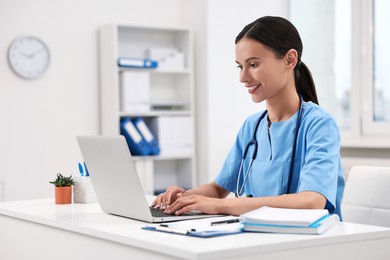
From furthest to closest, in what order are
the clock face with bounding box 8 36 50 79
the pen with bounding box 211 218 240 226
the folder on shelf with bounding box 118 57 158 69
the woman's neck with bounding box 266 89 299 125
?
1. the folder on shelf with bounding box 118 57 158 69
2. the clock face with bounding box 8 36 50 79
3. the woman's neck with bounding box 266 89 299 125
4. the pen with bounding box 211 218 240 226

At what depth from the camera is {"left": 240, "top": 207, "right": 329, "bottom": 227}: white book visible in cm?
159

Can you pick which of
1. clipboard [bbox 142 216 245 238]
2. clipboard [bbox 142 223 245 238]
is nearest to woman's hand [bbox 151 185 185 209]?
clipboard [bbox 142 216 245 238]

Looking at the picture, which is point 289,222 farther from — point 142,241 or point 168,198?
point 168,198

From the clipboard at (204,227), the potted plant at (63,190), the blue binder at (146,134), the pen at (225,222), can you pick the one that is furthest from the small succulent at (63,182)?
the blue binder at (146,134)

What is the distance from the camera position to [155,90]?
4938 millimetres

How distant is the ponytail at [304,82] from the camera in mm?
2291

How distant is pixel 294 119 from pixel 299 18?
306cm

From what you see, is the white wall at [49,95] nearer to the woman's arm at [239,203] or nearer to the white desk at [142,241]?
the white desk at [142,241]

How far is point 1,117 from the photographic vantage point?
4.32 meters

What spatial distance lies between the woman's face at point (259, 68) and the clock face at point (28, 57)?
2.57 m

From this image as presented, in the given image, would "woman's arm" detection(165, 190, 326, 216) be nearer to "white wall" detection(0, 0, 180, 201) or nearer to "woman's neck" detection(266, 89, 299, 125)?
"woman's neck" detection(266, 89, 299, 125)

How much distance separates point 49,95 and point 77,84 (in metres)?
0.23

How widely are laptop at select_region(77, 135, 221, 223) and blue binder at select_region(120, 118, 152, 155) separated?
2.44 m

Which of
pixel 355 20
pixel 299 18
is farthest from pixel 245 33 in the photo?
pixel 299 18
